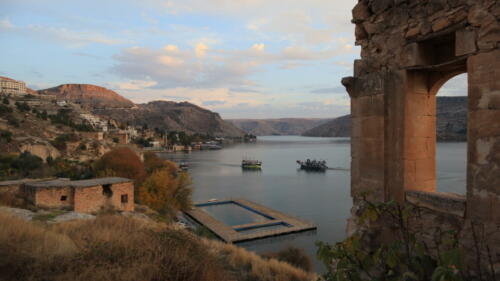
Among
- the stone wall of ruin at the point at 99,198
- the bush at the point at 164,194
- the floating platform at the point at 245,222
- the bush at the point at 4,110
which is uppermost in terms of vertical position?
the bush at the point at 4,110

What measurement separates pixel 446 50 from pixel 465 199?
1659 mm

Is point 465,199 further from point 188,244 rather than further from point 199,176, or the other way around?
point 199,176

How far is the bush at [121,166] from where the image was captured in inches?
929

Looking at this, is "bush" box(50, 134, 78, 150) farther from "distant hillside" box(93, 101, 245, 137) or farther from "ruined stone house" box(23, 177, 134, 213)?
"distant hillside" box(93, 101, 245, 137)

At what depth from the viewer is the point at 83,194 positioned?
1549 cm

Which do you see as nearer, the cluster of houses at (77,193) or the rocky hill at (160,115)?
the cluster of houses at (77,193)

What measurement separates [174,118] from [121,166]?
409 feet

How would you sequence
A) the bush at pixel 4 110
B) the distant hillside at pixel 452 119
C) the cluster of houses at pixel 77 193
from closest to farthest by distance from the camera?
the cluster of houses at pixel 77 193 → the bush at pixel 4 110 → the distant hillside at pixel 452 119

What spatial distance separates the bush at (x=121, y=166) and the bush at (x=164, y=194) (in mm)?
959

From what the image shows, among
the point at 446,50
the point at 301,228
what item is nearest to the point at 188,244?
the point at 446,50

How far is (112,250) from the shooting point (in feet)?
15.0

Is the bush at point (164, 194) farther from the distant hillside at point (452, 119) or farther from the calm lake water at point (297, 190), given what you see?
the distant hillside at point (452, 119)

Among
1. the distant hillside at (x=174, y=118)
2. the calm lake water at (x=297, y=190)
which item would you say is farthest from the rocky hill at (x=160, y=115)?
the calm lake water at (x=297, y=190)

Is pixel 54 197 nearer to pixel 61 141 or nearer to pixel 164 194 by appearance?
pixel 164 194
